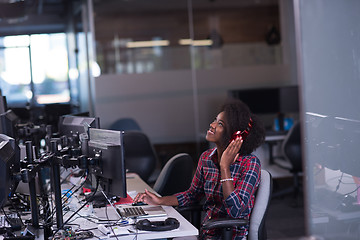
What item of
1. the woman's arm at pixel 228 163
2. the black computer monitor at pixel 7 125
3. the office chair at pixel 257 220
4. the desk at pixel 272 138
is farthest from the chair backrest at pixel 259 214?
the desk at pixel 272 138

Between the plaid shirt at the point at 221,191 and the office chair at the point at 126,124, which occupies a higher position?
the office chair at the point at 126,124

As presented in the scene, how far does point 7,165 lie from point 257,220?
4.56 feet

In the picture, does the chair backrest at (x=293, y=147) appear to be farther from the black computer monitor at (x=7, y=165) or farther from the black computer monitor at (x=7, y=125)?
the black computer monitor at (x=7, y=165)

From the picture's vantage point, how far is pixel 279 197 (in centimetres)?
647

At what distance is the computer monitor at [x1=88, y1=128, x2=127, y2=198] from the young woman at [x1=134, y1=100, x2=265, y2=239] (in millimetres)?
489

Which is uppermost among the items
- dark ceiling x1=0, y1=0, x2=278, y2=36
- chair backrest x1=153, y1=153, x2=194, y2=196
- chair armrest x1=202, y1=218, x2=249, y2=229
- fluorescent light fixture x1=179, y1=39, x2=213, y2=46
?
dark ceiling x1=0, y1=0, x2=278, y2=36

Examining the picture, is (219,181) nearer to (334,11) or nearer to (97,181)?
(97,181)

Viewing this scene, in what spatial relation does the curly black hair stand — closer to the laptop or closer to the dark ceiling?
the laptop

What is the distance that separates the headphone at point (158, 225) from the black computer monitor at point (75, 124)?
80 centimetres

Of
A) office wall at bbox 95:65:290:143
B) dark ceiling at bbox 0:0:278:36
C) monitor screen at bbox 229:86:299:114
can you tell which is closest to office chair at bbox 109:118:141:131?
office wall at bbox 95:65:290:143

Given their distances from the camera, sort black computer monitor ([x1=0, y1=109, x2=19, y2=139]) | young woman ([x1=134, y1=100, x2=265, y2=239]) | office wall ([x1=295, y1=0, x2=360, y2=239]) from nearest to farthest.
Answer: office wall ([x1=295, y1=0, x2=360, y2=239]) → young woman ([x1=134, y1=100, x2=265, y2=239]) → black computer monitor ([x1=0, y1=109, x2=19, y2=139])

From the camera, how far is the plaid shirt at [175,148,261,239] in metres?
2.96

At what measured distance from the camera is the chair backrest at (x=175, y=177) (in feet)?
12.4

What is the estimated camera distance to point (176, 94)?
816 cm
